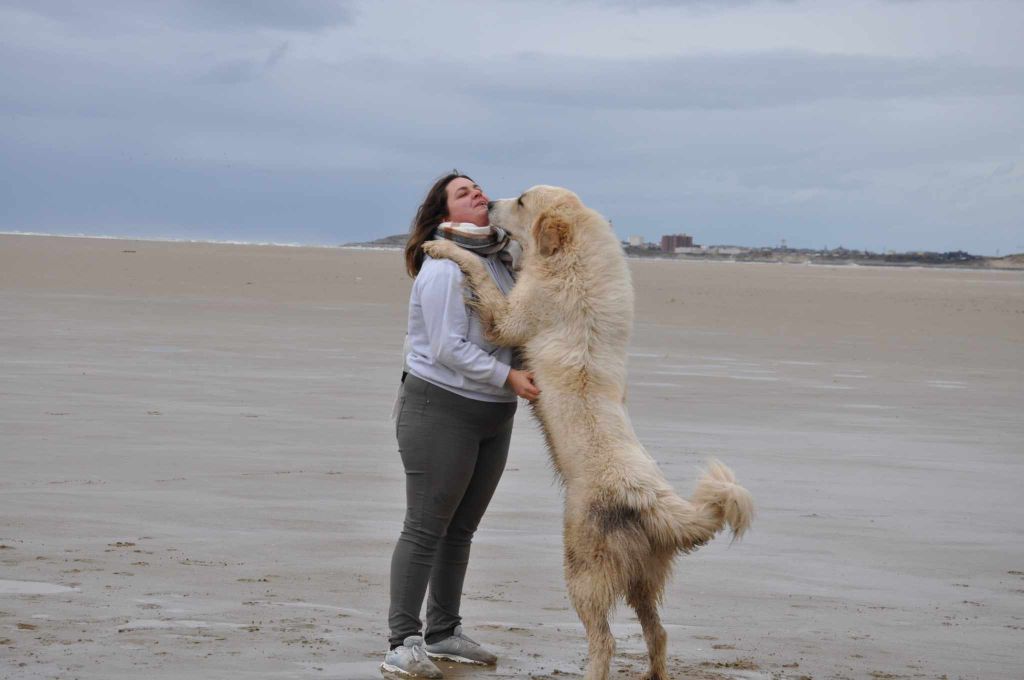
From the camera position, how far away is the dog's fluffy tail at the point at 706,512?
5.11 m

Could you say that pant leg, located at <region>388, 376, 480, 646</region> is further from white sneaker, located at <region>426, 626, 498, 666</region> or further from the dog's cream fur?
the dog's cream fur

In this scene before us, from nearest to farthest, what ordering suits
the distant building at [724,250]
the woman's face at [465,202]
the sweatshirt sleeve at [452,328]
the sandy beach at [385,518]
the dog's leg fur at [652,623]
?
the dog's leg fur at [652,623]
the sweatshirt sleeve at [452,328]
the sandy beach at [385,518]
the woman's face at [465,202]
the distant building at [724,250]

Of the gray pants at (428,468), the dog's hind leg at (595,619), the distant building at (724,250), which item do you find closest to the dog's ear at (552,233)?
the gray pants at (428,468)

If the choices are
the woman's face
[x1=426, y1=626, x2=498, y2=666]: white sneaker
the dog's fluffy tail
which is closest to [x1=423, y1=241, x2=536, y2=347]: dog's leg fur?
the woman's face

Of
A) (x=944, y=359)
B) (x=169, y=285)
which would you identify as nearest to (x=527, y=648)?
(x=944, y=359)

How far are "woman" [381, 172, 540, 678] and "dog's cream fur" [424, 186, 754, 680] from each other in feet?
0.40

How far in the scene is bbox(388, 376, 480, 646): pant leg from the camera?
571 centimetres

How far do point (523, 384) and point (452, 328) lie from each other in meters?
0.38

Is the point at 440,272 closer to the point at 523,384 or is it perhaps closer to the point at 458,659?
the point at 523,384

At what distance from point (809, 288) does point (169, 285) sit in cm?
2246

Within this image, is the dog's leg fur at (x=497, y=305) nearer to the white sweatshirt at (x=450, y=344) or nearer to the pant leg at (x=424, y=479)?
the white sweatshirt at (x=450, y=344)

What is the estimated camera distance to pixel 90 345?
1734cm

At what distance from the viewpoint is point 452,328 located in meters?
5.64

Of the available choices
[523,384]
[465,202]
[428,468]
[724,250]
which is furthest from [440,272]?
[724,250]
